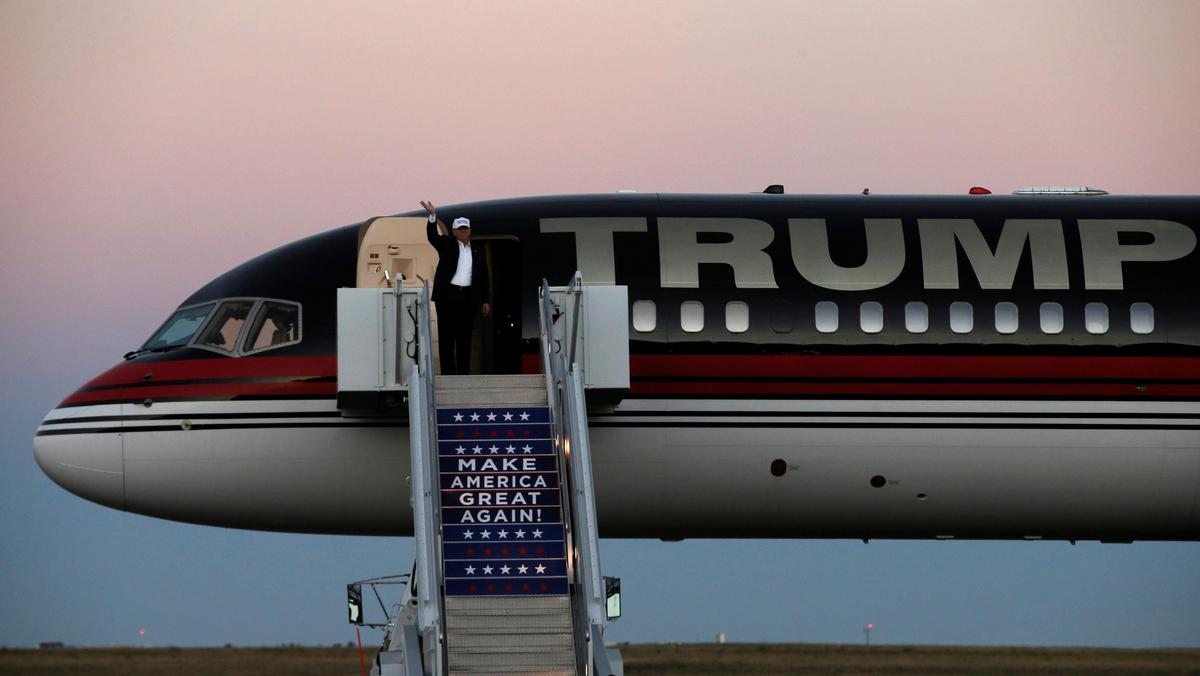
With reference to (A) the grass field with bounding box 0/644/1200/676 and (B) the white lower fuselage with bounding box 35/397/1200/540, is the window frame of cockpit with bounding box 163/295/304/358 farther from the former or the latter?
(A) the grass field with bounding box 0/644/1200/676

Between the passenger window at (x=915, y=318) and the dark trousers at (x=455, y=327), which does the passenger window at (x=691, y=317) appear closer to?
the passenger window at (x=915, y=318)

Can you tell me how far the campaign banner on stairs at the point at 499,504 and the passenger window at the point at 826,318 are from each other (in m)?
5.14

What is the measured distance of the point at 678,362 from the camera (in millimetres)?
22703

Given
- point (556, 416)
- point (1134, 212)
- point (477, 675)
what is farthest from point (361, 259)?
point (1134, 212)

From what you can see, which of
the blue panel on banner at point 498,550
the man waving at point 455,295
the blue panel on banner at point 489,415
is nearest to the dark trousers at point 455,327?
the man waving at point 455,295

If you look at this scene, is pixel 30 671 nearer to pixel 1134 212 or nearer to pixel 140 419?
pixel 140 419

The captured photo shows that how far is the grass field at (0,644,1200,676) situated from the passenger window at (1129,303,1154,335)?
13.1 metres

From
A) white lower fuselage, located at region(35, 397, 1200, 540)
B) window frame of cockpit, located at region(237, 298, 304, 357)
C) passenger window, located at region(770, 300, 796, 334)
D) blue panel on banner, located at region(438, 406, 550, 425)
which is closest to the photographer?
blue panel on banner, located at region(438, 406, 550, 425)

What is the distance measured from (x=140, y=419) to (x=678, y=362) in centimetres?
658

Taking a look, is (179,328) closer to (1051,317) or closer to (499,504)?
(499,504)

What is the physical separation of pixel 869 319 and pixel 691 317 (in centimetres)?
225

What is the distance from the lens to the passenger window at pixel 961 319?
2330cm

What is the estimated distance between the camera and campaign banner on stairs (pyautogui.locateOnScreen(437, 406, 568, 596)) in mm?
18094

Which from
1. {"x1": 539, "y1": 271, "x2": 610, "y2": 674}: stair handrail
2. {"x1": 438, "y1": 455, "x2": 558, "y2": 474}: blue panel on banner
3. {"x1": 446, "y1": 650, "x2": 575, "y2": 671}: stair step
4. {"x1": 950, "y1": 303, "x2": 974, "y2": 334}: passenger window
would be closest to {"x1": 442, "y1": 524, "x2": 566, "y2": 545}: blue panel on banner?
{"x1": 539, "y1": 271, "x2": 610, "y2": 674}: stair handrail
